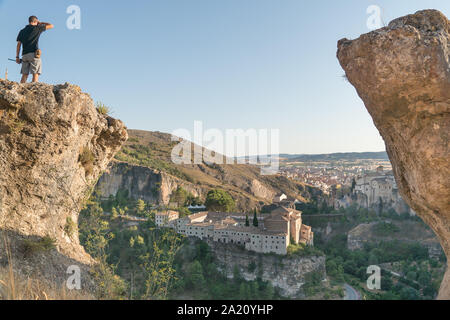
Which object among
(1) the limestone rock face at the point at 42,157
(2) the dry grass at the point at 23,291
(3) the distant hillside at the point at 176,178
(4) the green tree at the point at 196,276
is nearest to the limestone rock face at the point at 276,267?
(4) the green tree at the point at 196,276

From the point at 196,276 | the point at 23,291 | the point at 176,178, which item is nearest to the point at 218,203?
the point at 196,276

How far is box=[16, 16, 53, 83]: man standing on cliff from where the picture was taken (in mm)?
4918

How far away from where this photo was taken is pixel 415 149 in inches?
145

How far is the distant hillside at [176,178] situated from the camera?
153 feet

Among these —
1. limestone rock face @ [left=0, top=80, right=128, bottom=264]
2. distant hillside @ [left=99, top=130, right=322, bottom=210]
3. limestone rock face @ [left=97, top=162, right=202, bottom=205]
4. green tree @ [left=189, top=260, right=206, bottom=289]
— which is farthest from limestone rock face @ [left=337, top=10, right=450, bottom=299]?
limestone rock face @ [left=97, top=162, right=202, bottom=205]

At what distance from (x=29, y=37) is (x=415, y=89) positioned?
586 centimetres

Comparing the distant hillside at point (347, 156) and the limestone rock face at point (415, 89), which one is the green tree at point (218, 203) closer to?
the limestone rock face at point (415, 89)

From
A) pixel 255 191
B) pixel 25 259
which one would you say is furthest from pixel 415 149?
pixel 255 191

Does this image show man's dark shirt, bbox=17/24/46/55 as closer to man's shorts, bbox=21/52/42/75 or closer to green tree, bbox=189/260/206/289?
man's shorts, bbox=21/52/42/75

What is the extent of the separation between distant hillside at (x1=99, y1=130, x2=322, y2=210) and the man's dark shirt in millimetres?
34578

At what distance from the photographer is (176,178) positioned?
49594 mm

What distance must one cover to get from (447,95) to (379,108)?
2.36ft

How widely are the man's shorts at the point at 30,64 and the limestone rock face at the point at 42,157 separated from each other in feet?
2.86
